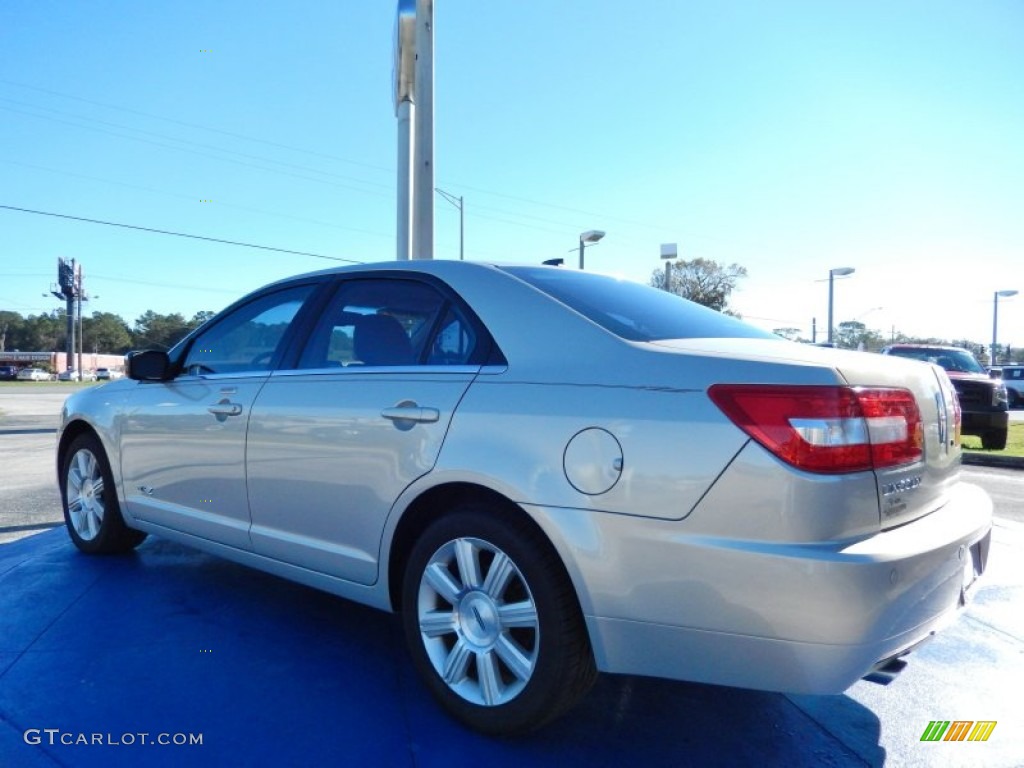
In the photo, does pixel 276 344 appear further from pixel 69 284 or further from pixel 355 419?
pixel 69 284

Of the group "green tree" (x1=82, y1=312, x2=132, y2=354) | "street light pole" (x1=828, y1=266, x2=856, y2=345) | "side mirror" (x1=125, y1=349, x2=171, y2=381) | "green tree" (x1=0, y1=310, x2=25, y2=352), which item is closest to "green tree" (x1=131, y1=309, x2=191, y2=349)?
"green tree" (x1=82, y1=312, x2=132, y2=354)

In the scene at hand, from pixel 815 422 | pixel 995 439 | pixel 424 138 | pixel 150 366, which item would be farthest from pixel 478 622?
pixel 995 439

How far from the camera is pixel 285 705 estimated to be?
2.55 meters

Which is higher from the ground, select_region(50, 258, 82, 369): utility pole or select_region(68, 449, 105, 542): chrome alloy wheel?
select_region(50, 258, 82, 369): utility pole

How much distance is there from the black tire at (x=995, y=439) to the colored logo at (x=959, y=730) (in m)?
10.7

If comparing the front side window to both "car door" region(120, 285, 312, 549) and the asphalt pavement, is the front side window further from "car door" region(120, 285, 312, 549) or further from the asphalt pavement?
the asphalt pavement

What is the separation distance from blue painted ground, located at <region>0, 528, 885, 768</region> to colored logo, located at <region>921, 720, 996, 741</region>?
18 centimetres

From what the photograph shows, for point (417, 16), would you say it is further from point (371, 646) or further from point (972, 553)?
point (972, 553)

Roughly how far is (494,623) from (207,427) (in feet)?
6.16

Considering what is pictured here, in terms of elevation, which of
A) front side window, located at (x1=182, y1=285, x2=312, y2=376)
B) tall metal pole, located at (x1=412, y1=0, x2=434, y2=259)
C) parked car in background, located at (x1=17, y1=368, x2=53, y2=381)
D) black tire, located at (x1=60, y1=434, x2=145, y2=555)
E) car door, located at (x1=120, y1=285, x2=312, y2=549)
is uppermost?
tall metal pole, located at (x1=412, y1=0, x2=434, y2=259)

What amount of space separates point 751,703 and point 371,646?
1.58 meters

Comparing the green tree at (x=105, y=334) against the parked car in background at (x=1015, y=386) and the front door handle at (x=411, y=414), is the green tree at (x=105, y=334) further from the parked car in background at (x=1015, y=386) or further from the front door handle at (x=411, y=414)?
the front door handle at (x=411, y=414)

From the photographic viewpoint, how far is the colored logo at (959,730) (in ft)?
7.96

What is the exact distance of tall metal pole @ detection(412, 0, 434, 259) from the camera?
9492 millimetres
